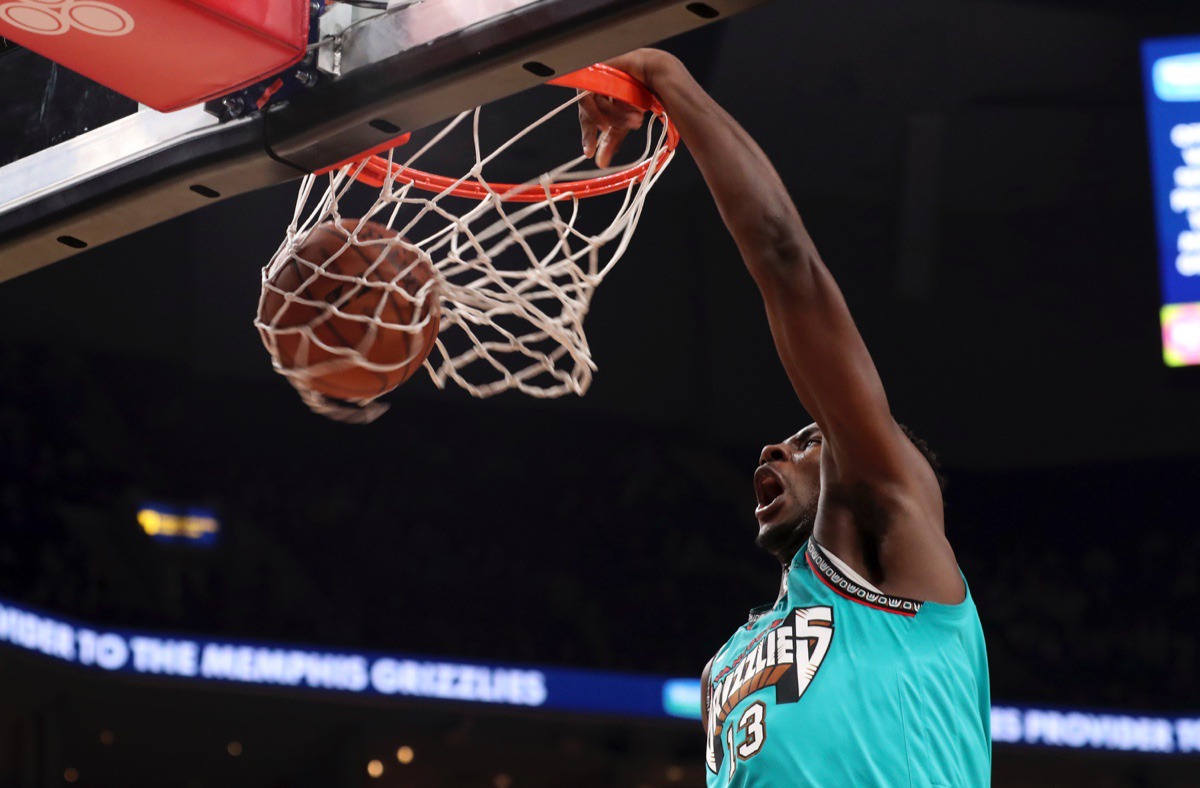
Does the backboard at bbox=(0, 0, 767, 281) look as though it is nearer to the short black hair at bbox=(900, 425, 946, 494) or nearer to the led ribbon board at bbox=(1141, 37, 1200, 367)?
the short black hair at bbox=(900, 425, 946, 494)

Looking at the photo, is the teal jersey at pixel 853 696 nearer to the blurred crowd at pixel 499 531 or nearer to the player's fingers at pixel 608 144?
the player's fingers at pixel 608 144

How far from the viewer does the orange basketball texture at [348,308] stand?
213 cm

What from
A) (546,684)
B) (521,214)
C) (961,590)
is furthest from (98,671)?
(961,590)

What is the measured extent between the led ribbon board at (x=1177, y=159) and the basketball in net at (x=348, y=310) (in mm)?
4254

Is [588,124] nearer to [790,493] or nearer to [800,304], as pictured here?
[800,304]

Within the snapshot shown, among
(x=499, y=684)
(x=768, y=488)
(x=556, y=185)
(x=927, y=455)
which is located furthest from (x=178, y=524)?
(x=927, y=455)

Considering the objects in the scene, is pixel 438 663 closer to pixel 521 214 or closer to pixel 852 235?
pixel 852 235

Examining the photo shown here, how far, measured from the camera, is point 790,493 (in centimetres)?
224

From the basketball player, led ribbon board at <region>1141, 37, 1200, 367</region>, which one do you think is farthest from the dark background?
the basketball player

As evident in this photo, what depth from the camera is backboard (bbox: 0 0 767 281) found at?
160cm

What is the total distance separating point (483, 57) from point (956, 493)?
644 cm

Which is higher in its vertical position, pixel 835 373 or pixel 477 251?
pixel 477 251

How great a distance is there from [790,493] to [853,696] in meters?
0.41

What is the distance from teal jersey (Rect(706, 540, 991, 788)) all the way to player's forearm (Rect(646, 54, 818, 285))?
42 centimetres
